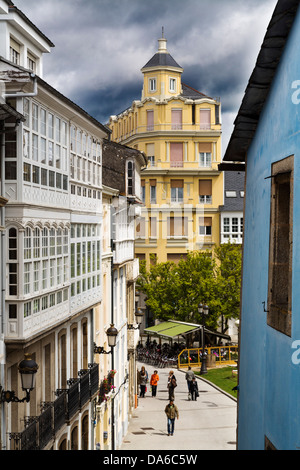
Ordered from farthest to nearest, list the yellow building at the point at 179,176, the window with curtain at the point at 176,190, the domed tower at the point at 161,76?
the domed tower at the point at 161,76, the window with curtain at the point at 176,190, the yellow building at the point at 179,176

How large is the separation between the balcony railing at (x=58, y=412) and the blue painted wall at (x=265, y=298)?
4.98 m


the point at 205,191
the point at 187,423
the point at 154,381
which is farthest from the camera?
the point at 205,191

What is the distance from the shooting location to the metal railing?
51.2 metres

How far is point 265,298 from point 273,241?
1.05 meters

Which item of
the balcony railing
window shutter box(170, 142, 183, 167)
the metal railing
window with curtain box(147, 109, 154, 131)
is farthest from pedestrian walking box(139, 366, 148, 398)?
window with curtain box(147, 109, 154, 131)

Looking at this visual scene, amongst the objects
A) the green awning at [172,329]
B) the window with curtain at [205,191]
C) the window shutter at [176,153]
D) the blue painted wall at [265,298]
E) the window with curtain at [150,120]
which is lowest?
the green awning at [172,329]

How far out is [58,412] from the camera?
64.2 feet

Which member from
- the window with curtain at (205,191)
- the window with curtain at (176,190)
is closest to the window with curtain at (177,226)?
the window with curtain at (176,190)

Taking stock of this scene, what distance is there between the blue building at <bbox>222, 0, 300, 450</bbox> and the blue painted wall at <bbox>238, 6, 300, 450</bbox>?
11mm

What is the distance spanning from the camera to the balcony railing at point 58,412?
16.5 m

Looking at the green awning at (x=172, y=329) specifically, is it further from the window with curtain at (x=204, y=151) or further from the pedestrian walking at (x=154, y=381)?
the window with curtain at (x=204, y=151)

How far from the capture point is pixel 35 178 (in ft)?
54.9

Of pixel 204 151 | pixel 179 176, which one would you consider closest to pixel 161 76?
pixel 204 151

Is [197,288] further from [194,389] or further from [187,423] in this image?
[187,423]
